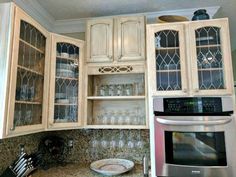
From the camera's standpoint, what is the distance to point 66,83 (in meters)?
2.00

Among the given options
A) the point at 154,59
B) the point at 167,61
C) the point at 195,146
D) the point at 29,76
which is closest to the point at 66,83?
the point at 29,76

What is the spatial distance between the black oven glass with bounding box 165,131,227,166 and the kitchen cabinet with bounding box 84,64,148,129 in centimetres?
41

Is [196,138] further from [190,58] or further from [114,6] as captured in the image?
[114,6]

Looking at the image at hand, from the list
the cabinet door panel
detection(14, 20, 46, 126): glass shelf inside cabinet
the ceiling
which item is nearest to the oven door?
the cabinet door panel

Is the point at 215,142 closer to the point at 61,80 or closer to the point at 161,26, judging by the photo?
the point at 161,26

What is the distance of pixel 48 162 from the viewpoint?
2.19 metres

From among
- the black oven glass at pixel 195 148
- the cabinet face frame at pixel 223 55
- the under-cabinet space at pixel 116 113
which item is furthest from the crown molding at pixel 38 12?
the black oven glass at pixel 195 148

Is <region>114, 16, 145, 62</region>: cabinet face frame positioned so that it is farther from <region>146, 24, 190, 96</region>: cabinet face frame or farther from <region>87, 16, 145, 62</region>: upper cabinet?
<region>146, 24, 190, 96</region>: cabinet face frame

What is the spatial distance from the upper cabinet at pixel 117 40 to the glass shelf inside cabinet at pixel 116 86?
12.3 inches

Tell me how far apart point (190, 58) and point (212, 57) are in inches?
7.6

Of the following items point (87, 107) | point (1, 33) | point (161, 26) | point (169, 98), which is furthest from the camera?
point (87, 107)

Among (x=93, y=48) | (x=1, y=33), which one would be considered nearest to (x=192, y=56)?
(x=93, y=48)

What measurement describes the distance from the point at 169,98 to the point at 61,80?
1047mm

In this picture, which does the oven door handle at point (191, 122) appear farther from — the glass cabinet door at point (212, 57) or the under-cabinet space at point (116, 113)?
the under-cabinet space at point (116, 113)
